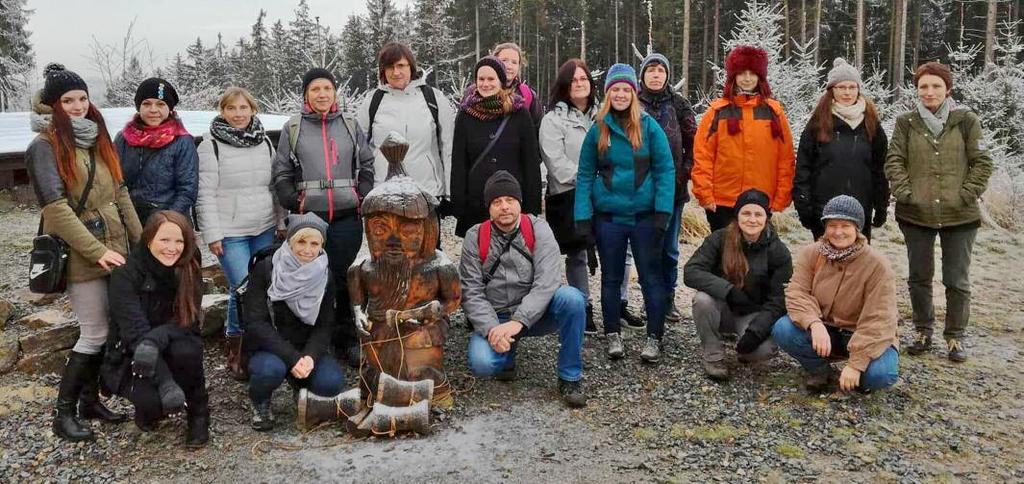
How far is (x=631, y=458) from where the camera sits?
3.73 metres

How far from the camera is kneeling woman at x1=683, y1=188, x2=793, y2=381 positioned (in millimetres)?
4715

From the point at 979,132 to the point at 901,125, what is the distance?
1.72ft

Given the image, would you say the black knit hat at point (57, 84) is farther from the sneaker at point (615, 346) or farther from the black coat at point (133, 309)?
the sneaker at point (615, 346)

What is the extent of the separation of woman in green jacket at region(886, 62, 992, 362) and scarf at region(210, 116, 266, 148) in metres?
4.62

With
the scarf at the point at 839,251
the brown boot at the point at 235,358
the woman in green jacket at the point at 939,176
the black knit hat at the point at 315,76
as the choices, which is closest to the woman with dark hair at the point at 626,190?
the scarf at the point at 839,251

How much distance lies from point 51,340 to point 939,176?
6.57 m

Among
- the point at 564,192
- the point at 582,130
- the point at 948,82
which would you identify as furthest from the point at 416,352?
the point at 948,82

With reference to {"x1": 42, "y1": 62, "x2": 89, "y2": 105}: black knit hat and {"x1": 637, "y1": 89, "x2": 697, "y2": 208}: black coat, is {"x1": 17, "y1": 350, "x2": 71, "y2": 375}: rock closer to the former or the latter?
{"x1": 42, "y1": 62, "x2": 89, "y2": 105}: black knit hat

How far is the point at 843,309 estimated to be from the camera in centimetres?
450

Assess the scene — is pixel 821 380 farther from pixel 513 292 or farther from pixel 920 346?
pixel 513 292

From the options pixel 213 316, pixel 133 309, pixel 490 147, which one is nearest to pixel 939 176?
pixel 490 147

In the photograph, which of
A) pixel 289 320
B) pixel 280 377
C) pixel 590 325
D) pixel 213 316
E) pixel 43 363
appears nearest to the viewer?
pixel 280 377

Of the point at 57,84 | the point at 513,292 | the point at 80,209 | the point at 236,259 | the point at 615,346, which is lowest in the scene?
the point at 615,346

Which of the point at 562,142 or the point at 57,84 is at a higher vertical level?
the point at 57,84
